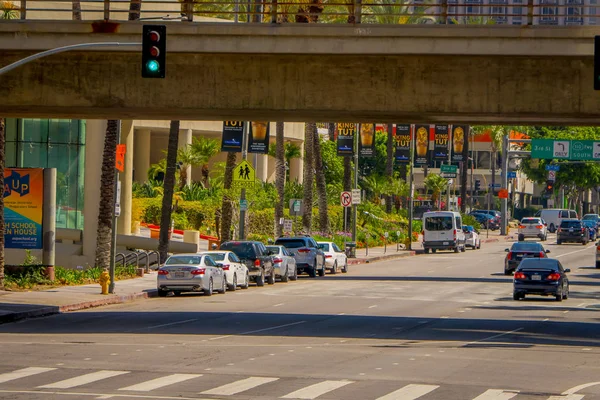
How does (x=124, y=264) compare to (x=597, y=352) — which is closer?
(x=597, y=352)

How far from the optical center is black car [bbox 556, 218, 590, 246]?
271 feet

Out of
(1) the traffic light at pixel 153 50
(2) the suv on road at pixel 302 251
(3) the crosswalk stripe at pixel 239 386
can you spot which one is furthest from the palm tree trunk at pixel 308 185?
(3) the crosswalk stripe at pixel 239 386

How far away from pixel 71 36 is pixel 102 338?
7504 millimetres

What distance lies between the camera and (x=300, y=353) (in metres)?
21.4

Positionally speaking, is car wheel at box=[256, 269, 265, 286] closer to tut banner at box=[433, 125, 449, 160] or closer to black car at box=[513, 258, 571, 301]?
black car at box=[513, 258, 571, 301]

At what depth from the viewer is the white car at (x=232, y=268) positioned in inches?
1561

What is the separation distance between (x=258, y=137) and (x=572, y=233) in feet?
125

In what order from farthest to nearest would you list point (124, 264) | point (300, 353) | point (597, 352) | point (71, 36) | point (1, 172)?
point (124, 264) < point (1, 172) < point (71, 36) < point (597, 352) < point (300, 353)

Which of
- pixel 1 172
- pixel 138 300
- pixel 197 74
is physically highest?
pixel 197 74

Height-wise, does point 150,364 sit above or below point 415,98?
below

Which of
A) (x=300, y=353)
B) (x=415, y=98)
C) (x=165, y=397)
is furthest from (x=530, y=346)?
(x=165, y=397)

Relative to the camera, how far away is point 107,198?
4103 centimetres

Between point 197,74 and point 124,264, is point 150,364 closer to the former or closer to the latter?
point 197,74

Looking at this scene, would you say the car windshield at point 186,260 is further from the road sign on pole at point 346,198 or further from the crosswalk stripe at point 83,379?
the road sign on pole at point 346,198
